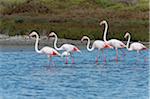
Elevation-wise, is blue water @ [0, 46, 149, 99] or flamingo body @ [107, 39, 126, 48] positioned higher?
flamingo body @ [107, 39, 126, 48]

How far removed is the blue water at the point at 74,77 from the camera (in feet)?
48.9

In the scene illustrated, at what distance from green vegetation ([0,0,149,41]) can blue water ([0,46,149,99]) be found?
→ 10009mm

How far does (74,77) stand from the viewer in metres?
18.2

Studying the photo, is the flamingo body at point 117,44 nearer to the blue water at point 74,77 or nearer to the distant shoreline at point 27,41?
the blue water at point 74,77

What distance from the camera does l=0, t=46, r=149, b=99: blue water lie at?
48.9 feet

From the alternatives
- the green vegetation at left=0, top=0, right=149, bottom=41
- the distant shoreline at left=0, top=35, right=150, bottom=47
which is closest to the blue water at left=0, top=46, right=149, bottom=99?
the distant shoreline at left=0, top=35, right=150, bottom=47

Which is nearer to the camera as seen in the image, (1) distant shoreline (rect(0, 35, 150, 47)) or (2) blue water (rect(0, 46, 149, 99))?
(2) blue water (rect(0, 46, 149, 99))

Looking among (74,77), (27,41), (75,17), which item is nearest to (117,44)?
(74,77)

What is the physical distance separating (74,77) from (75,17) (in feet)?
76.4

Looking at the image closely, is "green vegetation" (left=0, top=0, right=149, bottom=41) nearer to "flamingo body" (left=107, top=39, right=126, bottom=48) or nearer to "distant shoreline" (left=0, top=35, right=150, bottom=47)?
"distant shoreline" (left=0, top=35, right=150, bottom=47)

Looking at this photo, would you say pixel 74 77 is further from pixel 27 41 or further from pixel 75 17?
pixel 75 17

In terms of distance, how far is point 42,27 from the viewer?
37156 millimetres

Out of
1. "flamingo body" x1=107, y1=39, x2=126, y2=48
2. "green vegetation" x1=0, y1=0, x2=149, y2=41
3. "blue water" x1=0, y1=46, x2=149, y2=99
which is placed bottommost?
"blue water" x1=0, y1=46, x2=149, y2=99

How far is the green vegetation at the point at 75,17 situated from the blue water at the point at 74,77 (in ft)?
32.8
